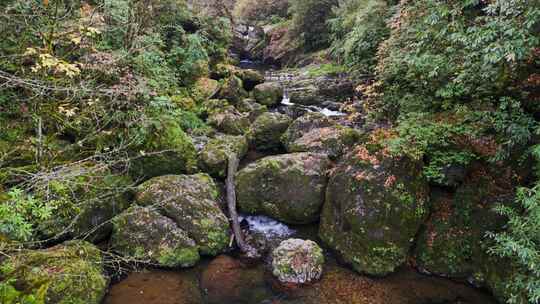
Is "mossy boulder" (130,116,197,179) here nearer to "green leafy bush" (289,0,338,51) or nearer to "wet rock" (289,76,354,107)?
"wet rock" (289,76,354,107)

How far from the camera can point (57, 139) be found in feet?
25.3

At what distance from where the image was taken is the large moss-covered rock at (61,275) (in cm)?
445

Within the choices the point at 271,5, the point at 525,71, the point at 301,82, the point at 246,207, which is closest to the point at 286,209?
the point at 246,207

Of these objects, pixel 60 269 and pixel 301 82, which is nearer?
pixel 60 269

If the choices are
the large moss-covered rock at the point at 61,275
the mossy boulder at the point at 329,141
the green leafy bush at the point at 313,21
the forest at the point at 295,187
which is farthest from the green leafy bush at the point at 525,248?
the green leafy bush at the point at 313,21

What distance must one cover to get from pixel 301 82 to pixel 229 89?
4547 mm

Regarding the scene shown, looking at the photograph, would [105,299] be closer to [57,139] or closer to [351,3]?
[57,139]

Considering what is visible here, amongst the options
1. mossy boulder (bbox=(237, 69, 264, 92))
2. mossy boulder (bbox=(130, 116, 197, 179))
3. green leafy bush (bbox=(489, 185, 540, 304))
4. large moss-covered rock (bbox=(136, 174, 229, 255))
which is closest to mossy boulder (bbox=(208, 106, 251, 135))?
mossy boulder (bbox=(130, 116, 197, 179))

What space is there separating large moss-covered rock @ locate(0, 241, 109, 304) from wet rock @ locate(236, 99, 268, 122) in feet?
27.5

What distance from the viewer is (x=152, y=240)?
6438mm

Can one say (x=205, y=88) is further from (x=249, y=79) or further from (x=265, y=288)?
(x=265, y=288)

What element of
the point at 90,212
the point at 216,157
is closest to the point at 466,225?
the point at 216,157

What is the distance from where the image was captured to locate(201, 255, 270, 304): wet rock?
5770 mm

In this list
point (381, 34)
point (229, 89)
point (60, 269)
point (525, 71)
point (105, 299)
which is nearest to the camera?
point (60, 269)
